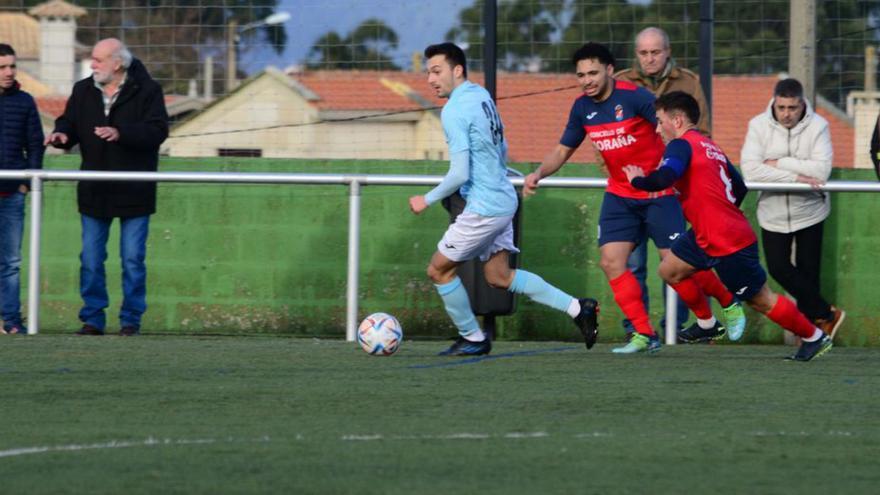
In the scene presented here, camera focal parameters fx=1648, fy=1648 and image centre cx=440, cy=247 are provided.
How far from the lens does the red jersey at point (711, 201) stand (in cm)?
870

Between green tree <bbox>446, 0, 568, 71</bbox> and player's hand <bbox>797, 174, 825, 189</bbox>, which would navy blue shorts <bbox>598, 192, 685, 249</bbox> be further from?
green tree <bbox>446, 0, 568, 71</bbox>

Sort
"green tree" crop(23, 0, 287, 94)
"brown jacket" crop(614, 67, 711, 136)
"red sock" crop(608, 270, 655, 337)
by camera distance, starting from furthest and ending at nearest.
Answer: "green tree" crop(23, 0, 287, 94) < "brown jacket" crop(614, 67, 711, 136) < "red sock" crop(608, 270, 655, 337)

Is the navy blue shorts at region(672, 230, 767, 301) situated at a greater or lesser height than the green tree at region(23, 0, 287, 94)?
lesser

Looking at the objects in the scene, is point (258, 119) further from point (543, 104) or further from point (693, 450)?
point (693, 450)

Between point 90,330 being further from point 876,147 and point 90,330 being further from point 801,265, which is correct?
point 876,147

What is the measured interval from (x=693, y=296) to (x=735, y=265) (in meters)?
0.58

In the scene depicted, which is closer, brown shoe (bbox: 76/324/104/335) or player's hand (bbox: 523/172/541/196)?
player's hand (bbox: 523/172/541/196)

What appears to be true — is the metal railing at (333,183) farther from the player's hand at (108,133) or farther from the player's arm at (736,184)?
the player's arm at (736,184)

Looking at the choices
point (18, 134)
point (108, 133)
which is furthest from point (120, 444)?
point (18, 134)

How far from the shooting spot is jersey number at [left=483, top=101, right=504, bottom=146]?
877 cm

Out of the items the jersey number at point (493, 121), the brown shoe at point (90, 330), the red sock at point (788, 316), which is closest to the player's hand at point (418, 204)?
the jersey number at point (493, 121)

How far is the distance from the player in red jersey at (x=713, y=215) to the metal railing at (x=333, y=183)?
1812 mm

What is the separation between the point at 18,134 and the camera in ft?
36.3

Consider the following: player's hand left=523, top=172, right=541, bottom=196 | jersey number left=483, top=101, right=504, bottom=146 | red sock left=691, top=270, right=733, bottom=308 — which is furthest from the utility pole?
jersey number left=483, top=101, right=504, bottom=146
